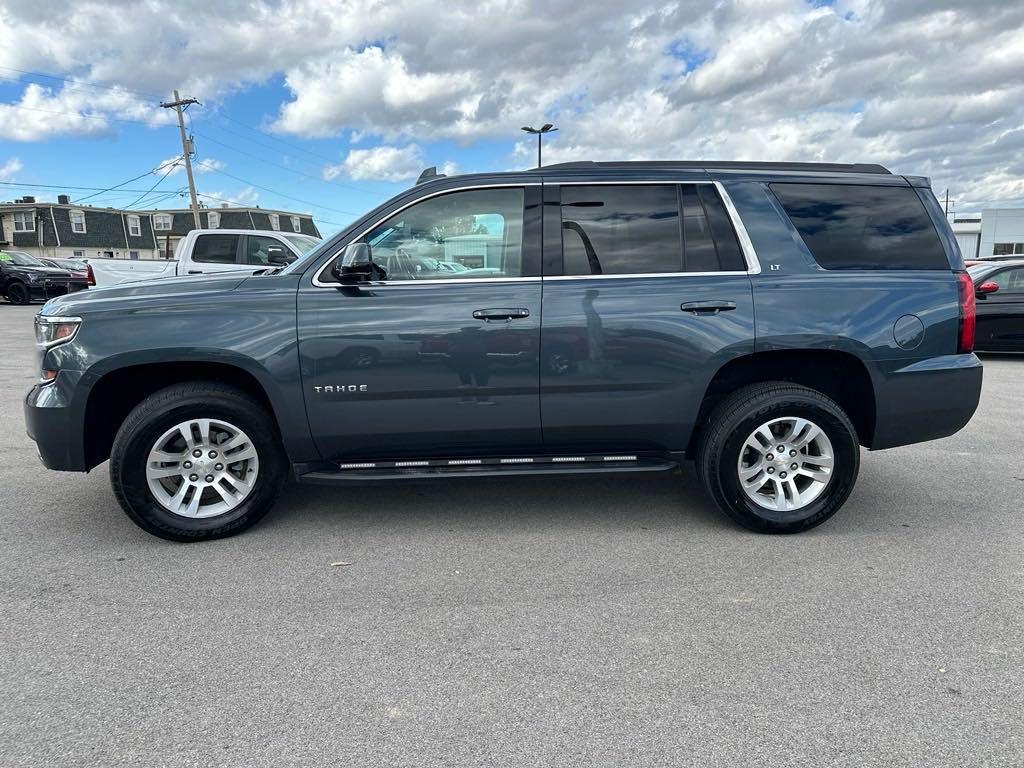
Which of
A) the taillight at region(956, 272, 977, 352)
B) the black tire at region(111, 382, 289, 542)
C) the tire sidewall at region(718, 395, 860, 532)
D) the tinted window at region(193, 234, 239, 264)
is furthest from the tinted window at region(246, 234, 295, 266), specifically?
the taillight at region(956, 272, 977, 352)

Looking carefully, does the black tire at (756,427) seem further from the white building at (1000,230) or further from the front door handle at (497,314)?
the white building at (1000,230)

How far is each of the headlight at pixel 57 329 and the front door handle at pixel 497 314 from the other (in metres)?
1.99

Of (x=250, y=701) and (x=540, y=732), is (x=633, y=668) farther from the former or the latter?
(x=250, y=701)

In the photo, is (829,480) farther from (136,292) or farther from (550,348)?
(136,292)

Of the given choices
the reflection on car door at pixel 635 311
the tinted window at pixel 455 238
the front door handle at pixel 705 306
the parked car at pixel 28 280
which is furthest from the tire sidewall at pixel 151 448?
the parked car at pixel 28 280

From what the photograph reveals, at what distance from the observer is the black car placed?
32.0ft

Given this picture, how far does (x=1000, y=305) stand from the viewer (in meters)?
9.85

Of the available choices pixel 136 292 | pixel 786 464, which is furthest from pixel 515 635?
pixel 136 292

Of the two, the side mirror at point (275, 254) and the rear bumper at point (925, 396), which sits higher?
the side mirror at point (275, 254)

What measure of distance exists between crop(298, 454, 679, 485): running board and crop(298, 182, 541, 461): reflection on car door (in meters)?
0.07

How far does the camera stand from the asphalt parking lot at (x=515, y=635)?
224 cm

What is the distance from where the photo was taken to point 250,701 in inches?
95.5

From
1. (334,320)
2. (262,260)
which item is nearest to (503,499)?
(334,320)

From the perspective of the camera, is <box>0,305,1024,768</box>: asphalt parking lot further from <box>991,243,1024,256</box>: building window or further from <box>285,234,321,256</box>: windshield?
<box>991,243,1024,256</box>: building window
